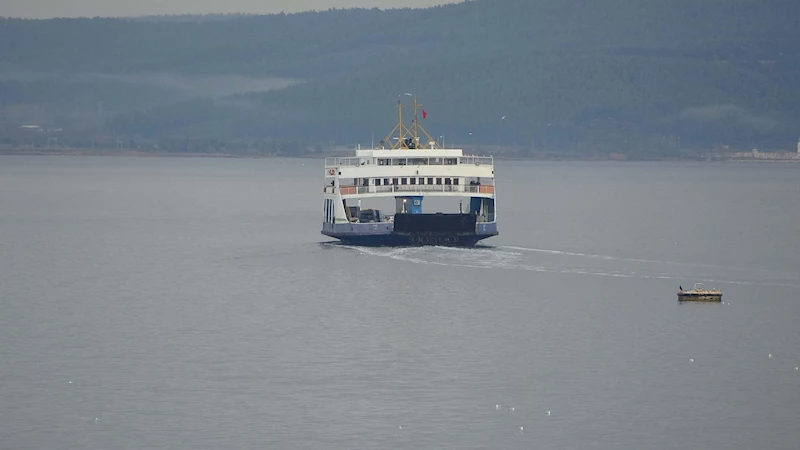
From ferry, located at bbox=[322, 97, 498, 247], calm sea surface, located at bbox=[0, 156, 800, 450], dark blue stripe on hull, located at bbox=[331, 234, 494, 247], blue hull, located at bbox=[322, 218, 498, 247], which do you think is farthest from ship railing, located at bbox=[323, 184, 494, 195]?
calm sea surface, located at bbox=[0, 156, 800, 450]

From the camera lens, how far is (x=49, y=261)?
3339 inches

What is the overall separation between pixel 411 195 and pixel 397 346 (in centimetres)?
3545

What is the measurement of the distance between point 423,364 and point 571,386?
17.0 feet

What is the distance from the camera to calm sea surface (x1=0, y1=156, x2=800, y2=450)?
40250 millimetres

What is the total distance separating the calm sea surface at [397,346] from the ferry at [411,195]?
1.16 m

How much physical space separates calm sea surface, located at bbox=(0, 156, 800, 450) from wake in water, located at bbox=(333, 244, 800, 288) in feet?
0.79

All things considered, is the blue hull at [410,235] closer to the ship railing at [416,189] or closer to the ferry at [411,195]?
the ferry at [411,195]

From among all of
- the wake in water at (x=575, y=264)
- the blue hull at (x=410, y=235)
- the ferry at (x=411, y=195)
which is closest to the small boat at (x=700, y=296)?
the wake in water at (x=575, y=264)

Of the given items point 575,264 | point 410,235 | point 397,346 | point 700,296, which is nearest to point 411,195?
point 410,235

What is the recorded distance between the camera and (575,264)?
80.8 m

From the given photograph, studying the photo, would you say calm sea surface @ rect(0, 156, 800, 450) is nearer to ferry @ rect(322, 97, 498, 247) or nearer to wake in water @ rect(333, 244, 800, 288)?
wake in water @ rect(333, 244, 800, 288)

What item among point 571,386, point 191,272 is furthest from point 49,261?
point 571,386

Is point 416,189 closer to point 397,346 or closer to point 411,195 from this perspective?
point 411,195

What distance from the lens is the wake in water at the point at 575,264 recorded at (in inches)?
2918
